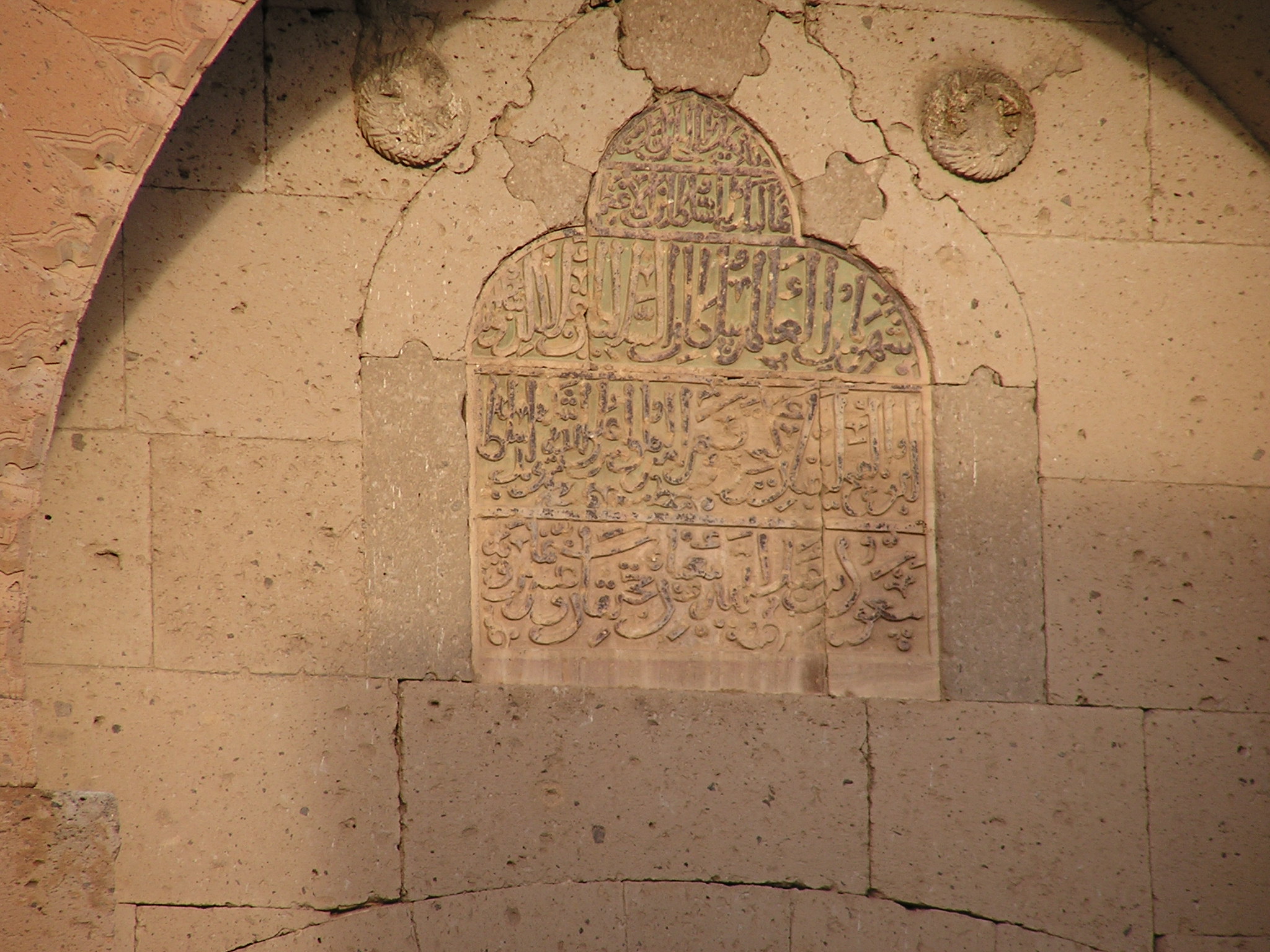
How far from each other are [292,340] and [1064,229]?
2402 mm

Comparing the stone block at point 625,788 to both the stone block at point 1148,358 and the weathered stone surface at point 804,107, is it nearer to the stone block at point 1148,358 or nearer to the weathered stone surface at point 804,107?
the stone block at point 1148,358

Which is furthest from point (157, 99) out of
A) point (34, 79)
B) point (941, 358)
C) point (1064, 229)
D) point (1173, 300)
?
point (1173, 300)

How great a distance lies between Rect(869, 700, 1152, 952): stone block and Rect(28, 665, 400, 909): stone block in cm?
145

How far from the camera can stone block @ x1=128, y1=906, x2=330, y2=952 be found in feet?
11.9

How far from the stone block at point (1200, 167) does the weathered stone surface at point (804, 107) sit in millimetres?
928

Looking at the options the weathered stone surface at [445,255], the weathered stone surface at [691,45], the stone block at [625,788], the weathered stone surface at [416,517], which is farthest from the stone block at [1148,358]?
the weathered stone surface at [416,517]

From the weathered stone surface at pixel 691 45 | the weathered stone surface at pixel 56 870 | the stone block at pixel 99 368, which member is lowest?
the weathered stone surface at pixel 56 870

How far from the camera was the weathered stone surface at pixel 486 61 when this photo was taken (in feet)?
13.5

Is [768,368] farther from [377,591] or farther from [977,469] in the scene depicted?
[377,591]

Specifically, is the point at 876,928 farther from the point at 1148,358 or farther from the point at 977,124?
the point at 977,124

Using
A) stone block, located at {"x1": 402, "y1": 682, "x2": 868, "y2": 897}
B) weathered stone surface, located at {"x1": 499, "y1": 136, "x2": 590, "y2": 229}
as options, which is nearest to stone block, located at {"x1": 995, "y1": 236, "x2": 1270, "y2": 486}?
stone block, located at {"x1": 402, "y1": 682, "x2": 868, "y2": 897}

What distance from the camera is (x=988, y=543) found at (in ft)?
13.6

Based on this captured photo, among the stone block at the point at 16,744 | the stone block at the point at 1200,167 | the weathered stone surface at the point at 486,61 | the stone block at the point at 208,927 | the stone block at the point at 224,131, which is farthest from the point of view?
the stone block at the point at 1200,167

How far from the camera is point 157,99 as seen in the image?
3215 millimetres
